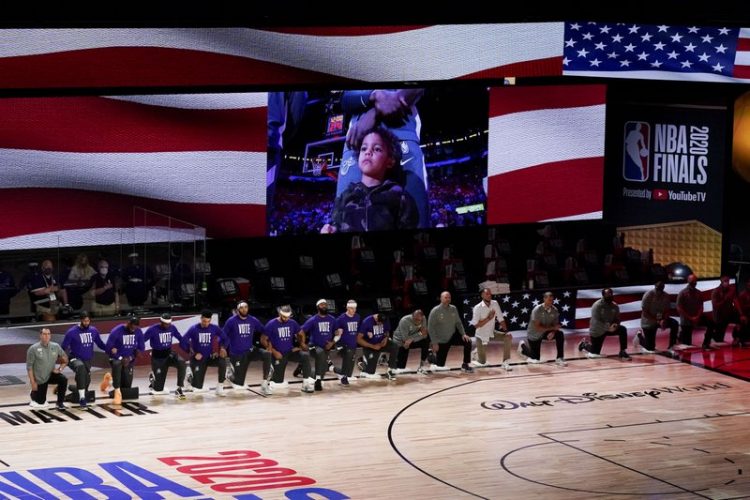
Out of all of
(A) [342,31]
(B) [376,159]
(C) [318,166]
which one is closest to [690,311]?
(B) [376,159]

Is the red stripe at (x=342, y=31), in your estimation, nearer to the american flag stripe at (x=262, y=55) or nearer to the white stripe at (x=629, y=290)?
the american flag stripe at (x=262, y=55)

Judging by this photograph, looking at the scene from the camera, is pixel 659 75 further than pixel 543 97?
No

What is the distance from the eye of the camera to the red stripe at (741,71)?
2720 centimetres

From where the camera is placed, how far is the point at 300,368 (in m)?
22.8

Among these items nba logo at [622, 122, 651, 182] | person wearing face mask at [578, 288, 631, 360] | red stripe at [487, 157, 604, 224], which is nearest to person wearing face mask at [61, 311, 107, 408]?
red stripe at [487, 157, 604, 224]

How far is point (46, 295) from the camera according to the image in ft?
73.6

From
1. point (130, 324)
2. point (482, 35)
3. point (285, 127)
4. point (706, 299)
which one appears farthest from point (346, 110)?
point (706, 299)

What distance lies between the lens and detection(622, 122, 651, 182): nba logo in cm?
2903

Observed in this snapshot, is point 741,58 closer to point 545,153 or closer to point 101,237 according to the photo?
point 545,153

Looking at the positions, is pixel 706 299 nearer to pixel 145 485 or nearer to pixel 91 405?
pixel 91 405

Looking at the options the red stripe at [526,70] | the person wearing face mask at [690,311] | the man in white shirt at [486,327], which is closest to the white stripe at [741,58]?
the red stripe at [526,70]

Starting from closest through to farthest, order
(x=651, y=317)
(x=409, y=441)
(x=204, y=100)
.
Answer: (x=409, y=441), (x=204, y=100), (x=651, y=317)

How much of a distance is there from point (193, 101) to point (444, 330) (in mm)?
5822

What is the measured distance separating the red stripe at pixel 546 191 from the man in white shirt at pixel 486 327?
9.68 feet
